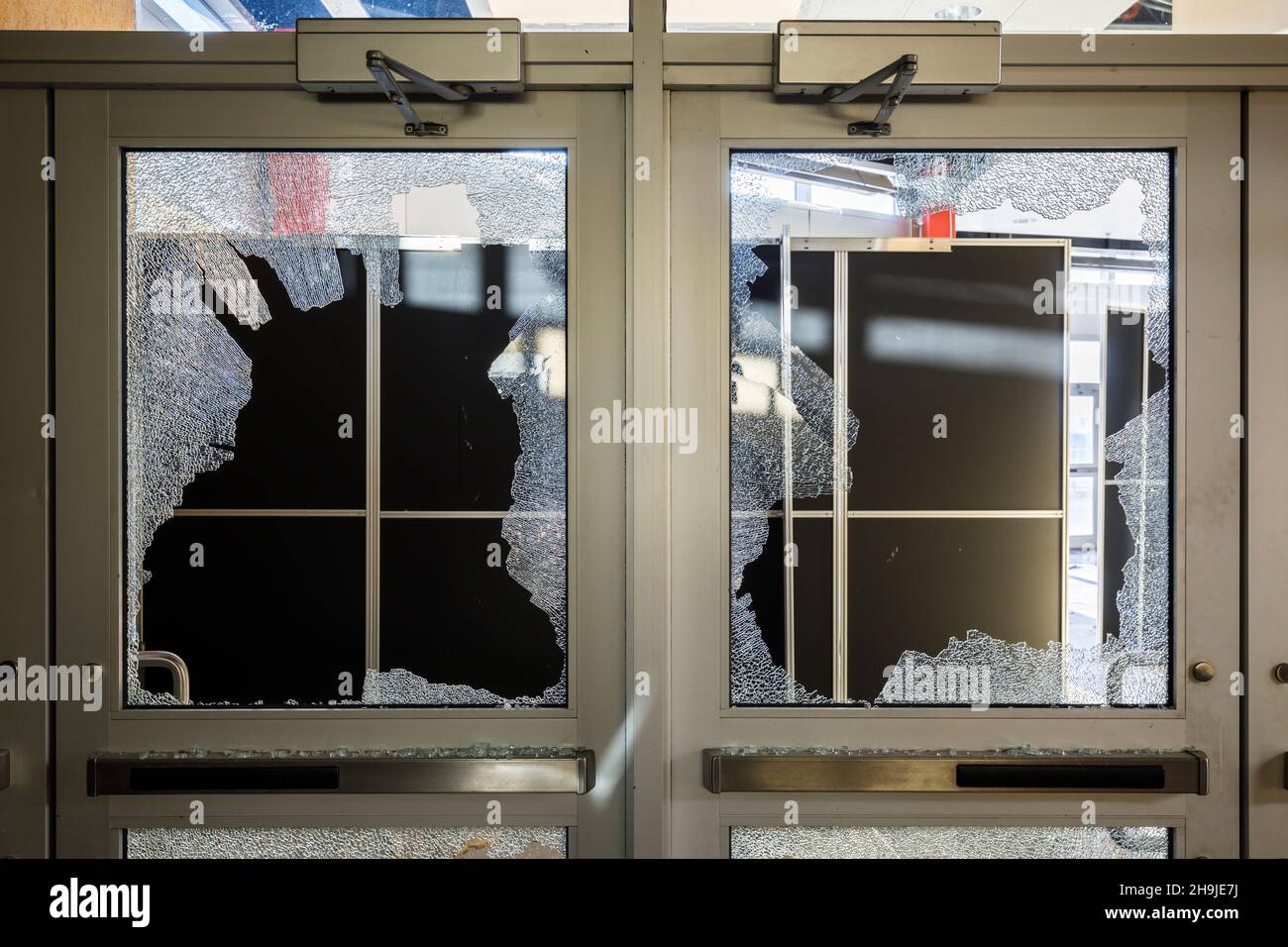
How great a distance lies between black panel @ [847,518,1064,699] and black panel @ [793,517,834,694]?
0.04 meters

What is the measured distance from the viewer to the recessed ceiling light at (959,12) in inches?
47.8

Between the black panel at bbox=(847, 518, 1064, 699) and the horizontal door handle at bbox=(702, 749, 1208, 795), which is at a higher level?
the black panel at bbox=(847, 518, 1064, 699)

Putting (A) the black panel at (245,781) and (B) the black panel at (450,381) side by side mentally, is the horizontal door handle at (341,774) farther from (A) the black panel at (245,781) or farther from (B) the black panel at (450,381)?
(B) the black panel at (450,381)

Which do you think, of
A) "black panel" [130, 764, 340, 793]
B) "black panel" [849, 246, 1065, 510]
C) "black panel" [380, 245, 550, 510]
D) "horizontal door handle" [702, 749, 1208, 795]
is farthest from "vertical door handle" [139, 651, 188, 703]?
"black panel" [849, 246, 1065, 510]

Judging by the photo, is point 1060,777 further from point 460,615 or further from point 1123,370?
point 460,615

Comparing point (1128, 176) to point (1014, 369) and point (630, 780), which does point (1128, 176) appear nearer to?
point (1014, 369)

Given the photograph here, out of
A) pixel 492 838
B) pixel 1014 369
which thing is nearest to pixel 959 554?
pixel 1014 369

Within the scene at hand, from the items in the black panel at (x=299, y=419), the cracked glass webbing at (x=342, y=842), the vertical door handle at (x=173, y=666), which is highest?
the black panel at (x=299, y=419)

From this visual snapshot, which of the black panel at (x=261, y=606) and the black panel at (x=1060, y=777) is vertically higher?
the black panel at (x=261, y=606)

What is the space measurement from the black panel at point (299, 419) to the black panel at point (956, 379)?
0.83 m

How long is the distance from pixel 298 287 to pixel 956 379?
110 centimetres

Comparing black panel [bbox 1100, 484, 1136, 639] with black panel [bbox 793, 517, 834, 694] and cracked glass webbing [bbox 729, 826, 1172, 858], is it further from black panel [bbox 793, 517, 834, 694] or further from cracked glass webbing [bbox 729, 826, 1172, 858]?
black panel [bbox 793, 517, 834, 694]

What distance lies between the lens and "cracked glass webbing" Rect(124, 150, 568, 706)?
4.12 feet

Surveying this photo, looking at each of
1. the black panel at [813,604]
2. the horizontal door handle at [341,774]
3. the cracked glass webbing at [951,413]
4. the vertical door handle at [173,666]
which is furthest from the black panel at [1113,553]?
the vertical door handle at [173,666]
